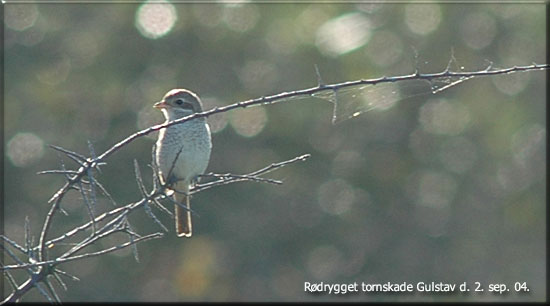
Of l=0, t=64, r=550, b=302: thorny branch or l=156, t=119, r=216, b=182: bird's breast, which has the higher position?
l=156, t=119, r=216, b=182: bird's breast

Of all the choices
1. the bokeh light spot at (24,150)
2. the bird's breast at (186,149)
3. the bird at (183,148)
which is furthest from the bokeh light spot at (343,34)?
the bird's breast at (186,149)

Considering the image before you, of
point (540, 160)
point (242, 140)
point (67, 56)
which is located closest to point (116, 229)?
point (242, 140)

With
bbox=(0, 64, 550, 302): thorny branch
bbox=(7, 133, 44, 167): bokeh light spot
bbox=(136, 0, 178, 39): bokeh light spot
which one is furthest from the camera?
bbox=(136, 0, 178, 39): bokeh light spot

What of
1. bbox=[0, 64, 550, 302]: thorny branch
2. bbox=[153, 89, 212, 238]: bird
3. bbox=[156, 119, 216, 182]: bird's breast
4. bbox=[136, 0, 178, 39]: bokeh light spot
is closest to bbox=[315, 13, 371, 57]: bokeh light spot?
bbox=[136, 0, 178, 39]: bokeh light spot

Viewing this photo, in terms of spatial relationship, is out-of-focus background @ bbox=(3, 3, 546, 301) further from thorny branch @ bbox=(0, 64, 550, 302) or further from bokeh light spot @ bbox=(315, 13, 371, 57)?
thorny branch @ bbox=(0, 64, 550, 302)

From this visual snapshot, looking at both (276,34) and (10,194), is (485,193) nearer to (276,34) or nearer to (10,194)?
(276,34)

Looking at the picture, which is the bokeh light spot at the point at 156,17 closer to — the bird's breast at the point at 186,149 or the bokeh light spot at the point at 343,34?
the bokeh light spot at the point at 343,34
